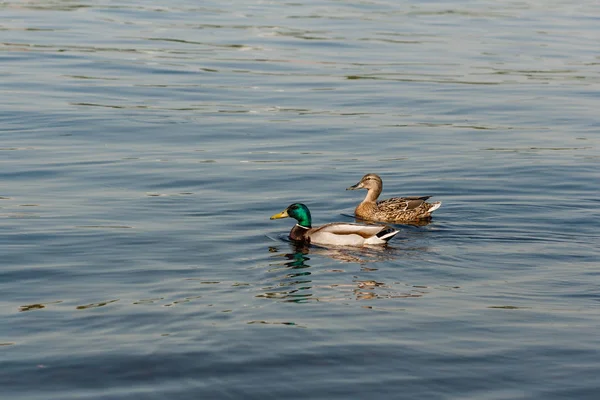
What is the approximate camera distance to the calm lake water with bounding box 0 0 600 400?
1084 cm

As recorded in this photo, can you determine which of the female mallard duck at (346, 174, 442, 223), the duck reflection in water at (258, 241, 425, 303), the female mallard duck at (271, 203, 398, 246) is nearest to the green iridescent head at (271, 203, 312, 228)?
the female mallard duck at (271, 203, 398, 246)

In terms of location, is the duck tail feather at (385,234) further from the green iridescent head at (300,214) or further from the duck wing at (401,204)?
the duck wing at (401,204)

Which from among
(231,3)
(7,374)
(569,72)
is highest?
(231,3)

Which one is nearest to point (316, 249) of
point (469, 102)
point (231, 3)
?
point (469, 102)

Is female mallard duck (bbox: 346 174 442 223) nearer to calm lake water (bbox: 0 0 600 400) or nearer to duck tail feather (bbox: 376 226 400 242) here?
calm lake water (bbox: 0 0 600 400)

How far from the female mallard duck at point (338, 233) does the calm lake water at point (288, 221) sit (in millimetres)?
210

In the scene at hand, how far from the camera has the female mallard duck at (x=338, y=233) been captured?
15.8m

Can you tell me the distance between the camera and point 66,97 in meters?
28.2

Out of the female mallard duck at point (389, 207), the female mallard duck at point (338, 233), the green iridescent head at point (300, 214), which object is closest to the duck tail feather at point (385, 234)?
the female mallard duck at point (338, 233)

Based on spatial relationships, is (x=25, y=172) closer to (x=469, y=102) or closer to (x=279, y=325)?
(x=279, y=325)

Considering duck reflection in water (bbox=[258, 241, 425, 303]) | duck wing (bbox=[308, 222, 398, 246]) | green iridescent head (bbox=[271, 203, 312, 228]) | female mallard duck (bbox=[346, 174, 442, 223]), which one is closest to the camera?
duck reflection in water (bbox=[258, 241, 425, 303])

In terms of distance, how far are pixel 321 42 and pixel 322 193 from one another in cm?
1970

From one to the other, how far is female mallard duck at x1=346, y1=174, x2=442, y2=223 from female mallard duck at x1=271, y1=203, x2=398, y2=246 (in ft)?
4.63

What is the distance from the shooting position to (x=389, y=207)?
59.0 feet
